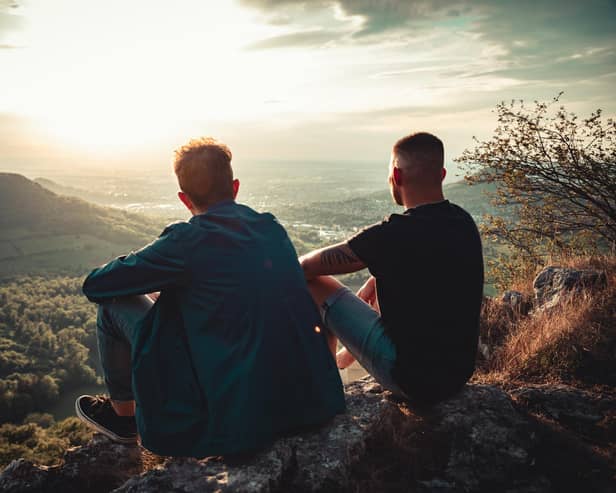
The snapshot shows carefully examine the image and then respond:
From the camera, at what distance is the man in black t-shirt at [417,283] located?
244 cm

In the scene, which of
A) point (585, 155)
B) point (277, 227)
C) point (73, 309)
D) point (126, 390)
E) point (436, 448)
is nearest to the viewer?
point (277, 227)

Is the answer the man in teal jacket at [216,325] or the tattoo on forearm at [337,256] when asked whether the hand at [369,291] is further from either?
the man in teal jacket at [216,325]

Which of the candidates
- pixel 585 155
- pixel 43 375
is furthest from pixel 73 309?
pixel 585 155

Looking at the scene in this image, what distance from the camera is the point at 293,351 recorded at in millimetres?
2416

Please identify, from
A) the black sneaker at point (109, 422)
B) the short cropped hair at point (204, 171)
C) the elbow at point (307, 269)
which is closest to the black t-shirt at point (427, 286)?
the elbow at point (307, 269)

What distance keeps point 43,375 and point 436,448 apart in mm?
65871

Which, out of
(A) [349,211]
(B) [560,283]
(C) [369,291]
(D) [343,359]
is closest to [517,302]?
(B) [560,283]

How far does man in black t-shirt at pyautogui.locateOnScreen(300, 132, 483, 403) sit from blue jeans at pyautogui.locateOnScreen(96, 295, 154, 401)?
1229 millimetres

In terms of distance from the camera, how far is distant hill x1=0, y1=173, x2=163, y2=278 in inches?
3967

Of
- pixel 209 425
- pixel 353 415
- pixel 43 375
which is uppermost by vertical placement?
pixel 209 425

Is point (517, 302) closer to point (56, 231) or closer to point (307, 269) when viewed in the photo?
point (307, 269)

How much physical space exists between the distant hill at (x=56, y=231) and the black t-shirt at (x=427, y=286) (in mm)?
107780

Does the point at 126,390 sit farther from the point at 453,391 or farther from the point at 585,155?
the point at 585,155

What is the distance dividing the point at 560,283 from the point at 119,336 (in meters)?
5.39
